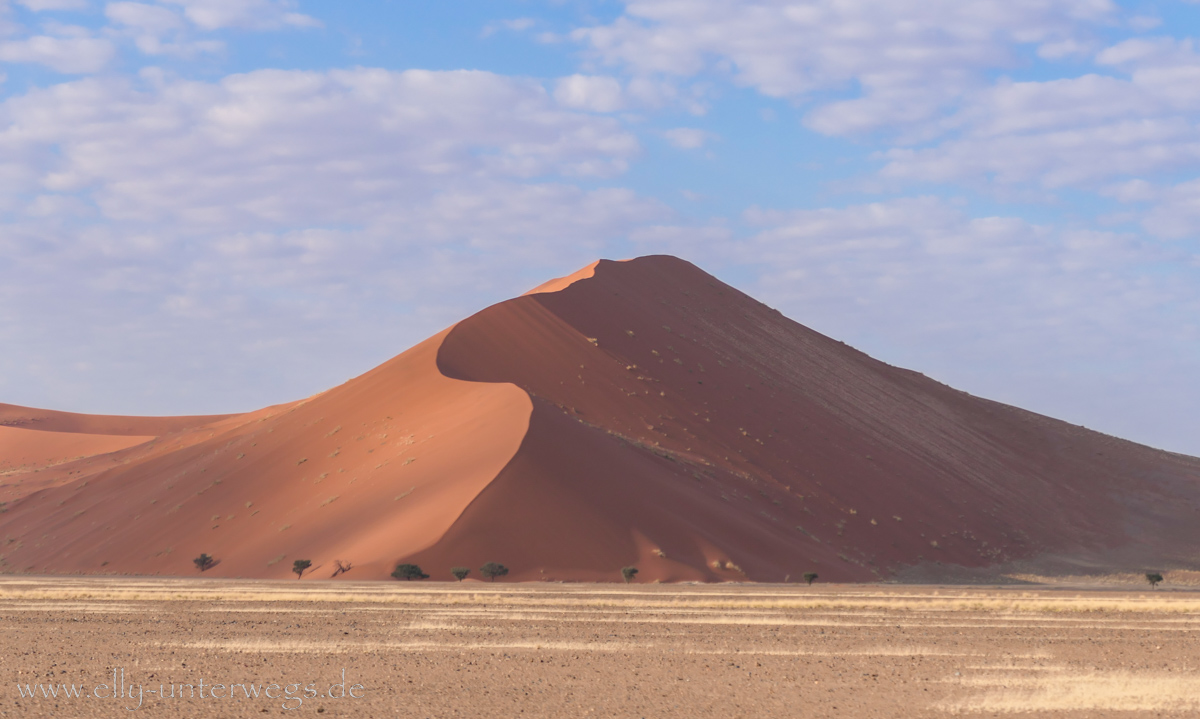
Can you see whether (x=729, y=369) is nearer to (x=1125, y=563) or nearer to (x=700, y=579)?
(x=1125, y=563)

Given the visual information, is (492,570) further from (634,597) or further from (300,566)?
(634,597)

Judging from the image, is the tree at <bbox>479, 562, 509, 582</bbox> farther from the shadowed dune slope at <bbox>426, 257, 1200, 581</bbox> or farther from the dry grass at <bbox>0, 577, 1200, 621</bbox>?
the dry grass at <bbox>0, 577, 1200, 621</bbox>

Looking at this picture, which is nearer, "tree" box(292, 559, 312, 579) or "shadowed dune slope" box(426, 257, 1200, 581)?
"tree" box(292, 559, 312, 579)

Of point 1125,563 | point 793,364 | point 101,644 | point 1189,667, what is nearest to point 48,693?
point 101,644

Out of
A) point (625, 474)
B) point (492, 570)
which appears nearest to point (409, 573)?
point (492, 570)

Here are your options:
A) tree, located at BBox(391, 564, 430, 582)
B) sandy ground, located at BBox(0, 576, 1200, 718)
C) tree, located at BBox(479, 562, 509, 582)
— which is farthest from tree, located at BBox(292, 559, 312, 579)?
sandy ground, located at BBox(0, 576, 1200, 718)

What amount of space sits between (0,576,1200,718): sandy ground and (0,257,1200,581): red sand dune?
8964 millimetres

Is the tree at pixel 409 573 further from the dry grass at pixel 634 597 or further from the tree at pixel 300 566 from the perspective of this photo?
the tree at pixel 300 566

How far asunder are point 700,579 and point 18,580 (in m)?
24.5

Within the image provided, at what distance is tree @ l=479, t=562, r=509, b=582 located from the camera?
33.6 metres

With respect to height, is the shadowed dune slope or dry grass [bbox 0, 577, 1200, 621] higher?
the shadowed dune slope

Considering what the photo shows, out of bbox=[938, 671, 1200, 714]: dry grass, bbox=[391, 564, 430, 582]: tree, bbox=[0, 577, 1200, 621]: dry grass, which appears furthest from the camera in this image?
bbox=[391, 564, 430, 582]: tree

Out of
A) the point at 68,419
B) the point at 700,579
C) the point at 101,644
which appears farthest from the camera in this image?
the point at 68,419

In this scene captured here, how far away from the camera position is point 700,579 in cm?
3481
